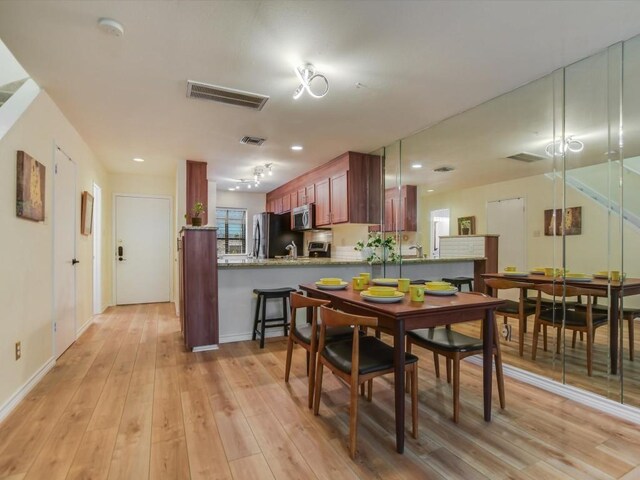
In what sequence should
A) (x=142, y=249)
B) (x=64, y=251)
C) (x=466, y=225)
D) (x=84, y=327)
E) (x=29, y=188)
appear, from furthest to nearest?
(x=142, y=249)
(x=84, y=327)
(x=466, y=225)
(x=64, y=251)
(x=29, y=188)

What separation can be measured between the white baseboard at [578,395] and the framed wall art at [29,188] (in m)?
3.91

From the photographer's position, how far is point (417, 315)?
173 cm

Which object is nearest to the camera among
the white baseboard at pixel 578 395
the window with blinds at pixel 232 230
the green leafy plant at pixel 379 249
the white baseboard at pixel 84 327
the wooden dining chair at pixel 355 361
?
the wooden dining chair at pixel 355 361

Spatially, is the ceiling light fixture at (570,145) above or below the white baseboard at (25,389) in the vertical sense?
above

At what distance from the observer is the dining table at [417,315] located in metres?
1.69

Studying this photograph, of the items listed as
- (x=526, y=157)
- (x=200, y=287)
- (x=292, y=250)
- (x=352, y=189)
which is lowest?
(x=200, y=287)

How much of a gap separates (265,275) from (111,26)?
2631 millimetres

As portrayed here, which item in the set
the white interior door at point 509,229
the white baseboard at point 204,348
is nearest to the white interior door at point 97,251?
the white baseboard at point 204,348

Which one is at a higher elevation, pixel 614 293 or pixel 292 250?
pixel 292 250

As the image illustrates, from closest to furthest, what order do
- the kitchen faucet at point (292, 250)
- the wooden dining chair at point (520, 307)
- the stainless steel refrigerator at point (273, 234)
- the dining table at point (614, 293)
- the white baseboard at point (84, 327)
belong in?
1. the dining table at point (614, 293)
2. the wooden dining chair at point (520, 307)
3. the white baseboard at point (84, 327)
4. the kitchen faucet at point (292, 250)
5. the stainless steel refrigerator at point (273, 234)

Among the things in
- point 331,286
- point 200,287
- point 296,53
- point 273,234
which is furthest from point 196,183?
point 331,286

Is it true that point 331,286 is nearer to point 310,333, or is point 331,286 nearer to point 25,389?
point 310,333

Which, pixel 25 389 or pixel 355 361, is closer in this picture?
pixel 355 361

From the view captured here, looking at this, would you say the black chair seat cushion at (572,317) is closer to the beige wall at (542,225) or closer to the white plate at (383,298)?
the beige wall at (542,225)
